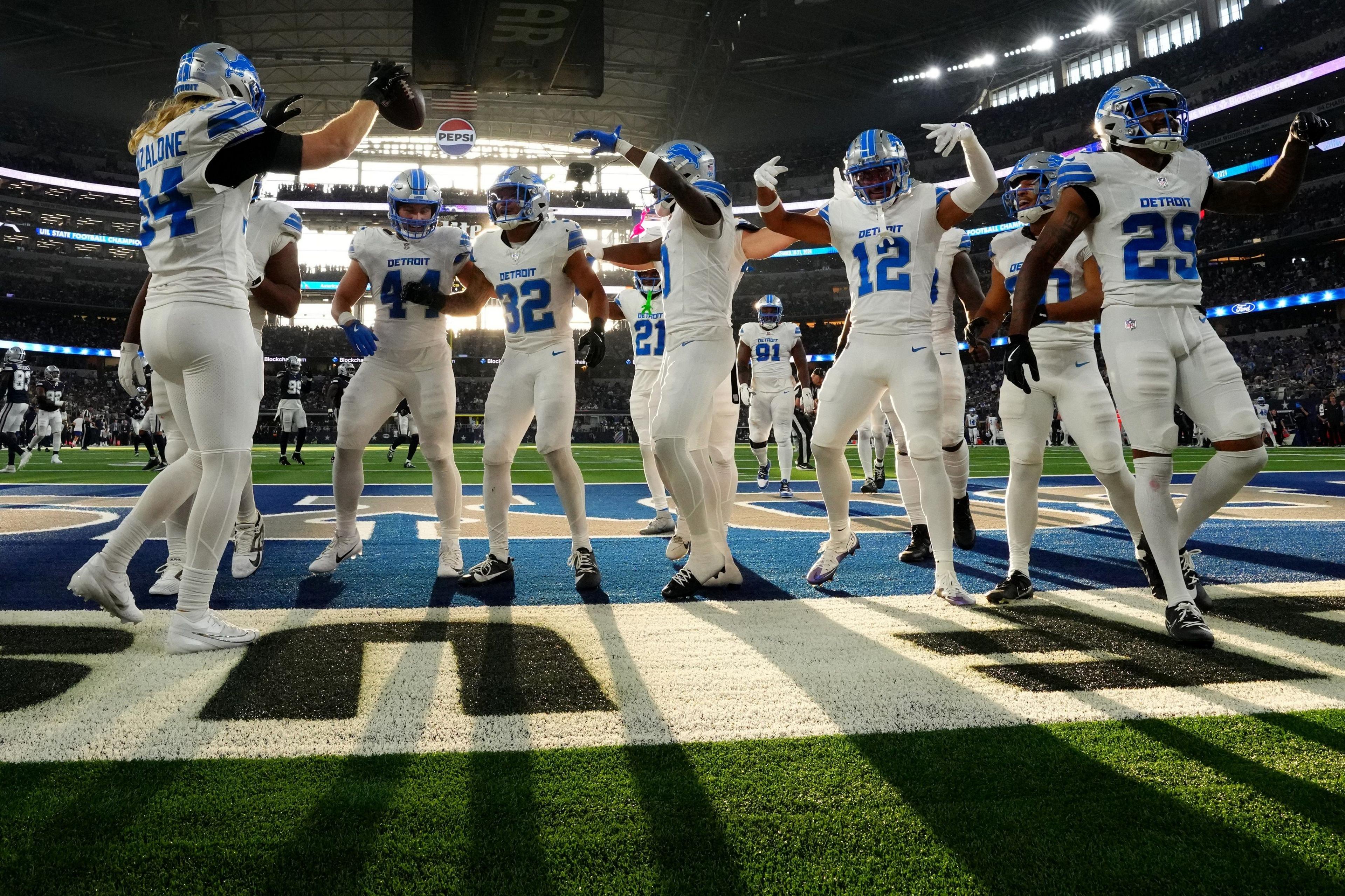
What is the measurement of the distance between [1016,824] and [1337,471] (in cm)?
1537

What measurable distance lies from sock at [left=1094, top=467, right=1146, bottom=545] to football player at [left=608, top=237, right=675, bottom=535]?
356 centimetres

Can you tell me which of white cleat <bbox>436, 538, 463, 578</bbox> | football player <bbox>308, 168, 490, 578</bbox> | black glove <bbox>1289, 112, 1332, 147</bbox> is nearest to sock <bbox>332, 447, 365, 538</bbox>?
football player <bbox>308, 168, 490, 578</bbox>

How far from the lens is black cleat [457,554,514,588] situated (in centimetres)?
432

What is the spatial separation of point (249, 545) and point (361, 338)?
1498mm

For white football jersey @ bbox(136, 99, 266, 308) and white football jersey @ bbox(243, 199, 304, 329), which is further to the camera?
white football jersey @ bbox(243, 199, 304, 329)

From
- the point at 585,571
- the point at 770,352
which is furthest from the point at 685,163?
the point at 770,352

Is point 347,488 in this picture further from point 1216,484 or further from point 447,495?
point 1216,484

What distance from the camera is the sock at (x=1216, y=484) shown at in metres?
3.38

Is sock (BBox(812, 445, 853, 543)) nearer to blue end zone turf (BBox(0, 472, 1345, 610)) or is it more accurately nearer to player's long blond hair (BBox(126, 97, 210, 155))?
blue end zone turf (BBox(0, 472, 1345, 610))

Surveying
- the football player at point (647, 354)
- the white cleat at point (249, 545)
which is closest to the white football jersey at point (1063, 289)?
the football player at point (647, 354)

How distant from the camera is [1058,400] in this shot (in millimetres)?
4391

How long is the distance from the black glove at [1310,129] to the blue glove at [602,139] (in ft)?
10.1

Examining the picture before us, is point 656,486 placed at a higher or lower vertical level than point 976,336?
lower

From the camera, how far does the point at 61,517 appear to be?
697 cm
